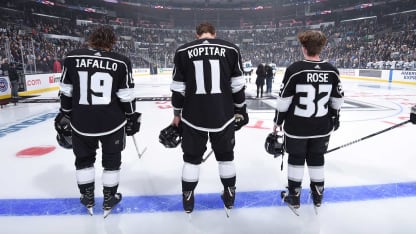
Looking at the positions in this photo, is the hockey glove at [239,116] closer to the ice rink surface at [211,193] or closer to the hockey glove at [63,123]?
the ice rink surface at [211,193]

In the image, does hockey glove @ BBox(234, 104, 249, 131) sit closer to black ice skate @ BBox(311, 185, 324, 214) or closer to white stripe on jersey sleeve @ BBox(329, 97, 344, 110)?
white stripe on jersey sleeve @ BBox(329, 97, 344, 110)

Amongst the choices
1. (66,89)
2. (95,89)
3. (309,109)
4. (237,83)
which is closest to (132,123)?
(95,89)

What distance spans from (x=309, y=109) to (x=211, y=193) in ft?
3.93

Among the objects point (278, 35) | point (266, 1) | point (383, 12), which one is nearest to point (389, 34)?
point (383, 12)

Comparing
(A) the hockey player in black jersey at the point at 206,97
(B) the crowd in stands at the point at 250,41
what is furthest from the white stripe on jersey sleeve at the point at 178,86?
(B) the crowd in stands at the point at 250,41

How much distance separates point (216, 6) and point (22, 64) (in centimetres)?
3351

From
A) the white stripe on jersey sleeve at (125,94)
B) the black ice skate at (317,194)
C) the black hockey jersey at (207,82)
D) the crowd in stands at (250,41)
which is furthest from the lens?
the crowd in stands at (250,41)

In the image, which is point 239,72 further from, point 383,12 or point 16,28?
point 383,12

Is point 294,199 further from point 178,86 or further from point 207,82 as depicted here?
point 178,86

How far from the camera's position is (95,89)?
6.79 feet

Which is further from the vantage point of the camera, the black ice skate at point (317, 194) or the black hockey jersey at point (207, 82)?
the black ice skate at point (317, 194)

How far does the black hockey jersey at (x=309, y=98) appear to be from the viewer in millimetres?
2084

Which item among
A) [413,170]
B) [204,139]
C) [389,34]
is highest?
[389,34]

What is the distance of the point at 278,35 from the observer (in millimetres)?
Answer: 37719
